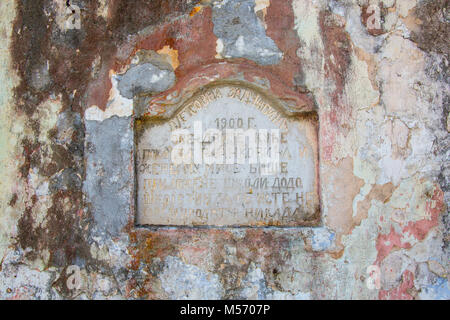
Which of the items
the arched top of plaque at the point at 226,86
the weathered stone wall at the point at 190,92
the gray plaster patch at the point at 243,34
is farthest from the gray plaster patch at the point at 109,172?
the gray plaster patch at the point at 243,34

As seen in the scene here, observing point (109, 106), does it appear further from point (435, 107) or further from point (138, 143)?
point (435, 107)

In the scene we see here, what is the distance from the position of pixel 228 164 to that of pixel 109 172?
67cm

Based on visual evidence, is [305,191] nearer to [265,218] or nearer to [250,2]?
[265,218]

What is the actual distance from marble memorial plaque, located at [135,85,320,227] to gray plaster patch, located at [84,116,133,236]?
0.25 feet

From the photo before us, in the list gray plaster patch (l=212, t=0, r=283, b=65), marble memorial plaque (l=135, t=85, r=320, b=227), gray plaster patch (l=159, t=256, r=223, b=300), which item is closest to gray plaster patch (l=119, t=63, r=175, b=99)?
marble memorial plaque (l=135, t=85, r=320, b=227)

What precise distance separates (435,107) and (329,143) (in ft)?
2.01

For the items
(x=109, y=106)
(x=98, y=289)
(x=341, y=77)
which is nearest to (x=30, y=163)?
(x=109, y=106)

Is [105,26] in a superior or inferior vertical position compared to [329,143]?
superior

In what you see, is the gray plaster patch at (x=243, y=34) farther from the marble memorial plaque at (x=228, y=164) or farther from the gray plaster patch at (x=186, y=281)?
the gray plaster patch at (x=186, y=281)

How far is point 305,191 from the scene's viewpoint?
2807mm

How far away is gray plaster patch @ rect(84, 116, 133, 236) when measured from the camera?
279cm

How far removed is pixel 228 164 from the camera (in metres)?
2.84

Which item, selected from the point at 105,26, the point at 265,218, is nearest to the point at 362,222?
the point at 265,218

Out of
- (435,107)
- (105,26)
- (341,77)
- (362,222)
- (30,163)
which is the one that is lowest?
(362,222)
